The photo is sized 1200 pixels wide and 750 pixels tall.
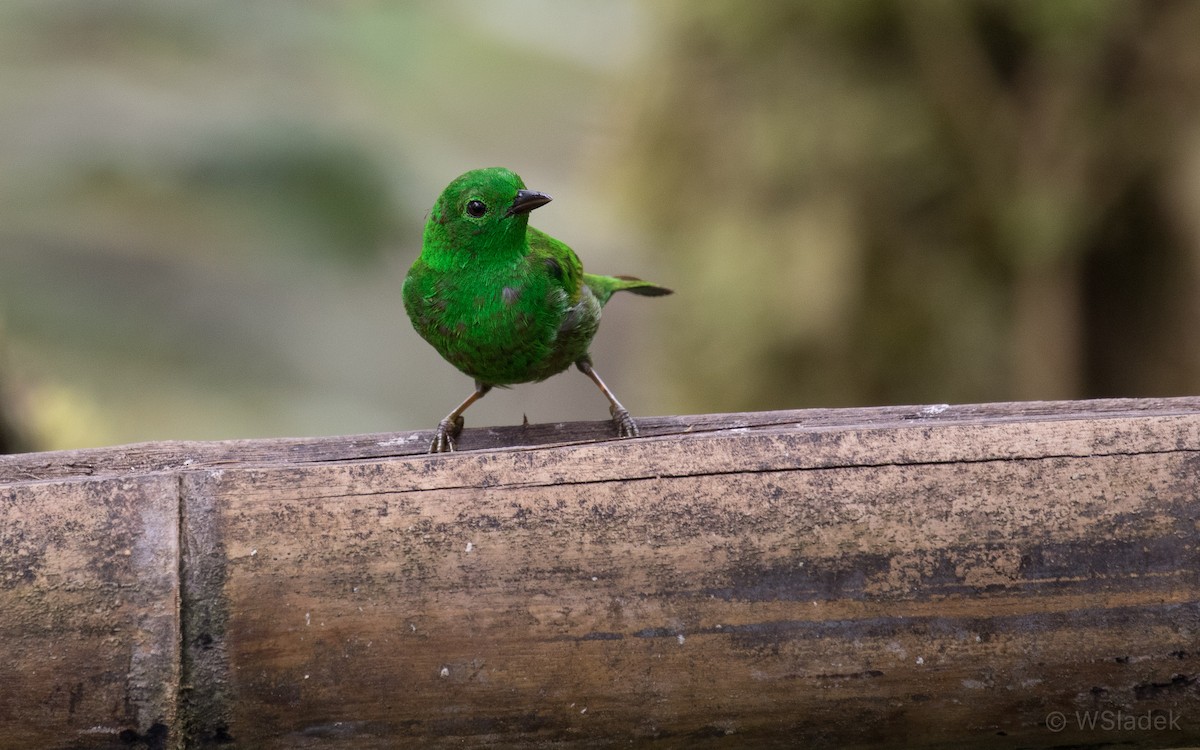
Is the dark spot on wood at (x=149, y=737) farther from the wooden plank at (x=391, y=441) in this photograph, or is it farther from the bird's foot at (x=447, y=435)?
the bird's foot at (x=447, y=435)

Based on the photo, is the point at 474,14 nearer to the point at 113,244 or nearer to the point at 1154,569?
the point at 113,244

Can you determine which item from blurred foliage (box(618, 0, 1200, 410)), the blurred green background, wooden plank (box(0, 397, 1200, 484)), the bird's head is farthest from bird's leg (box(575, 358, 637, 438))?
blurred foliage (box(618, 0, 1200, 410))

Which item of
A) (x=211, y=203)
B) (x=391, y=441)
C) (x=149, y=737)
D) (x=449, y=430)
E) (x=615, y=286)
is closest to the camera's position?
(x=149, y=737)

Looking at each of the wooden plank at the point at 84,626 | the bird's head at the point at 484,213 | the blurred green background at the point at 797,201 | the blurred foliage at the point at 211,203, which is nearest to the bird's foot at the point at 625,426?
the bird's head at the point at 484,213

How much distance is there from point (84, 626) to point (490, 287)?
1.23 metres

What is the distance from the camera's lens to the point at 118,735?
64.3 inches

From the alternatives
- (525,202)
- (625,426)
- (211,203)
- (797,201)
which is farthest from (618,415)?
(211,203)

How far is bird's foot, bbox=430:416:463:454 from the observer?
2340 millimetres

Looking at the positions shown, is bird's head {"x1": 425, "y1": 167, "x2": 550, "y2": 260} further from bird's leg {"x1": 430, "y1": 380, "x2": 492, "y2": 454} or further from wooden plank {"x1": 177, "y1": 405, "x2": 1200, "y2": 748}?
wooden plank {"x1": 177, "y1": 405, "x2": 1200, "y2": 748}

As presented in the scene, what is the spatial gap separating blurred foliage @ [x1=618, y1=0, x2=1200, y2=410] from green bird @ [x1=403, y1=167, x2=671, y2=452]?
2228mm

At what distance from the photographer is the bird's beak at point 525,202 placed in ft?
8.46

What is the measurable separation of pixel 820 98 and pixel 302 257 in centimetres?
428

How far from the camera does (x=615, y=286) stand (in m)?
3.14

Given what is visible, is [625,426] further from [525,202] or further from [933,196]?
[933,196]
